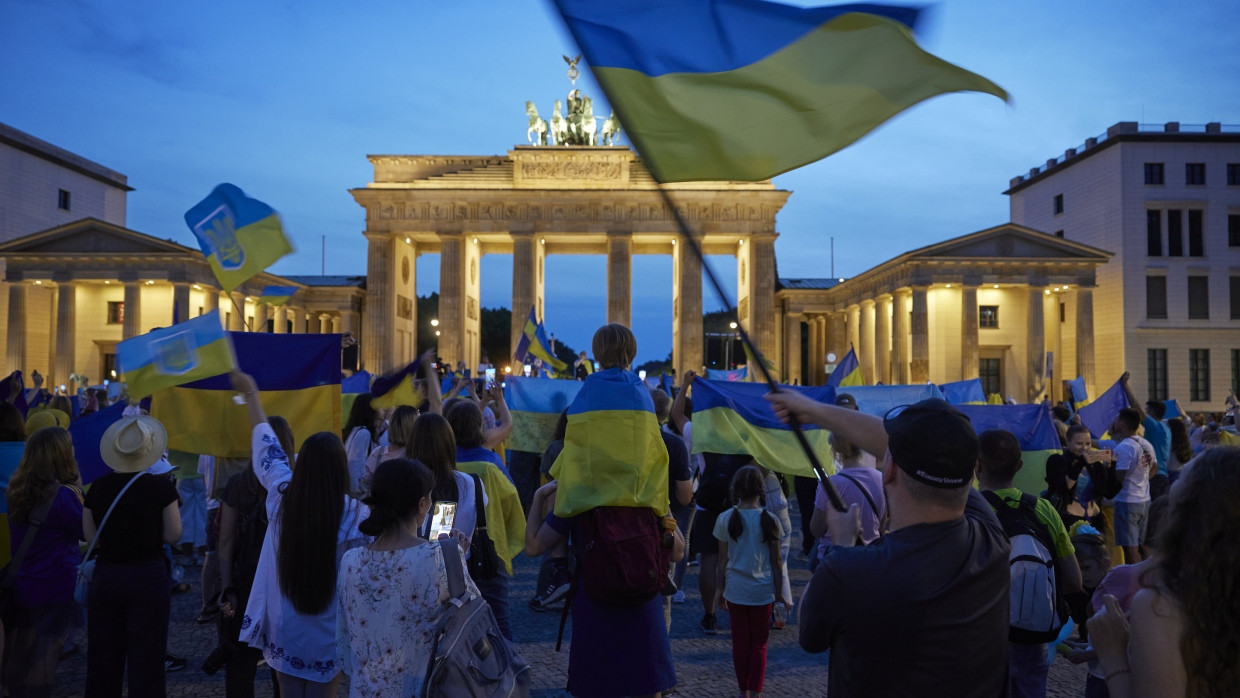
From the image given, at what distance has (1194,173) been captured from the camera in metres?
46.5

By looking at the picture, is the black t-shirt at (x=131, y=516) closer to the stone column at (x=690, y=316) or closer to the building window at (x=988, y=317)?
the stone column at (x=690, y=316)

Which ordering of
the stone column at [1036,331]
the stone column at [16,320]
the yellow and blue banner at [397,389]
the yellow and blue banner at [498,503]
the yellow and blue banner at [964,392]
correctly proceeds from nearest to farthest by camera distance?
the yellow and blue banner at [498,503]
the yellow and blue banner at [397,389]
the yellow and blue banner at [964,392]
the stone column at [16,320]
the stone column at [1036,331]

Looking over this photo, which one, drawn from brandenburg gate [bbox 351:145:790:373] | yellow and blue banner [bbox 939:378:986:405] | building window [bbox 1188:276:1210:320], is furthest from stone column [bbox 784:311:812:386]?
yellow and blue banner [bbox 939:378:986:405]

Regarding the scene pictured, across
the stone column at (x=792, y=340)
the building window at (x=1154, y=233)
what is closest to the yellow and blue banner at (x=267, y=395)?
the building window at (x=1154, y=233)

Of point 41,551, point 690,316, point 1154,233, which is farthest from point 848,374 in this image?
point 1154,233

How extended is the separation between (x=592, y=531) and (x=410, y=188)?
49.0 meters

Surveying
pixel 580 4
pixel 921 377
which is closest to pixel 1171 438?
pixel 580 4

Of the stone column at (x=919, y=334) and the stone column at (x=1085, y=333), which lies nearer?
the stone column at (x=919, y=334)

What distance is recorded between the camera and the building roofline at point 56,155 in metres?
46.7

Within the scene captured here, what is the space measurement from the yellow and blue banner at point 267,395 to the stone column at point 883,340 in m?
46.1

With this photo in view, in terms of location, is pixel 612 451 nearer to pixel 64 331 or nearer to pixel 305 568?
pixel 305 568

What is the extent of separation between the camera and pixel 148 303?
47.0 meters

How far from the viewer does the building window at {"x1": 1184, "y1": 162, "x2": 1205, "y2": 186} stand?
46.4 meters

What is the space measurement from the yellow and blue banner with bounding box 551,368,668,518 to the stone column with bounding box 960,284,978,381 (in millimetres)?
45394
